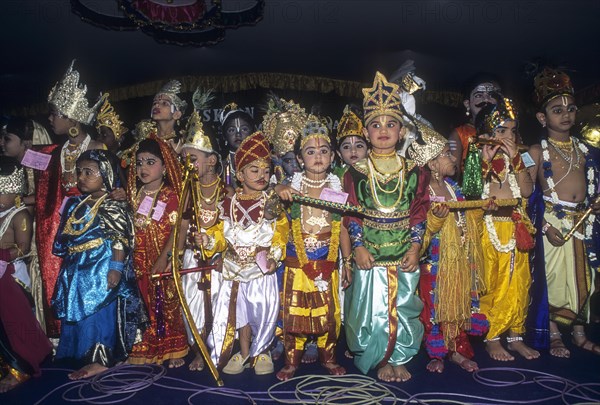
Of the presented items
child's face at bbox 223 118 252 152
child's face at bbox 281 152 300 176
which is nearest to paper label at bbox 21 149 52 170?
child's face at bbox 223 118 252 152

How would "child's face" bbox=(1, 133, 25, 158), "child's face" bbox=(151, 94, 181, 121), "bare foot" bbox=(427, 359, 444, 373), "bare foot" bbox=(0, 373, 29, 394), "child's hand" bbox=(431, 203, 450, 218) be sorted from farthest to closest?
1. "child's face" bbox=(151, 94, 181, 121)
2. "child's face" bbox=(1, 133, 25, 158)
3. "bare foot" bbox=(427, 359, 444, 373)
4. "child's hand" bbox=(431, 203, 450, 218)
5. "bare foot" bbox=(0, 373, 29, 394)

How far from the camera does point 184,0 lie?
5141 mm

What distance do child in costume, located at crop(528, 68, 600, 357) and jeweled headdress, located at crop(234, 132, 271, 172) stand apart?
2296 mm

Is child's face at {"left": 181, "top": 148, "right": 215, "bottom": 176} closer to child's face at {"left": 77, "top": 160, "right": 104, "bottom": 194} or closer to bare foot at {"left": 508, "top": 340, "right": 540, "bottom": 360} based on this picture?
child's face at {"left": 77, "top": 160, "right": 104, "bottom": 194}

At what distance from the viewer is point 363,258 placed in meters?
3.37

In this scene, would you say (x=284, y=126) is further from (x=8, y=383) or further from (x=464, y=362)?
(x=8, y=383)

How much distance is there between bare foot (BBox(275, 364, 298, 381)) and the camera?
338 cm

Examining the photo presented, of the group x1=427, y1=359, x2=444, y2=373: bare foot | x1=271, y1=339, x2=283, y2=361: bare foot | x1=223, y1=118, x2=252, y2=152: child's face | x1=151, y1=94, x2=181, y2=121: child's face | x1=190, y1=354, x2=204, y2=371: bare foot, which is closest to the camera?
x1=427, y1=359, x2=444, y2=373: bare foot

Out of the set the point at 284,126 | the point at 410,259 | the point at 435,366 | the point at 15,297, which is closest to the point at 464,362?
the point at 435,366

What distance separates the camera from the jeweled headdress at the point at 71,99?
164 inches

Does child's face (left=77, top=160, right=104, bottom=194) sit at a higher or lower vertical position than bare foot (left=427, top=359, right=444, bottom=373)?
higher

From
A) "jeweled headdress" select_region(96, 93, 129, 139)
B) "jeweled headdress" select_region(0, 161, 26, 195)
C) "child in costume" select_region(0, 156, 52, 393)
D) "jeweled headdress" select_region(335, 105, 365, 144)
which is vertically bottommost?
"child in costume" select_region(0, 156, 52, 393)

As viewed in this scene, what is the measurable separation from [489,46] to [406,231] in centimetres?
439

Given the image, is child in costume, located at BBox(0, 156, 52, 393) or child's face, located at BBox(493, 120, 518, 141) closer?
child in costume, located at BBox(0, 156, 52, 393)
